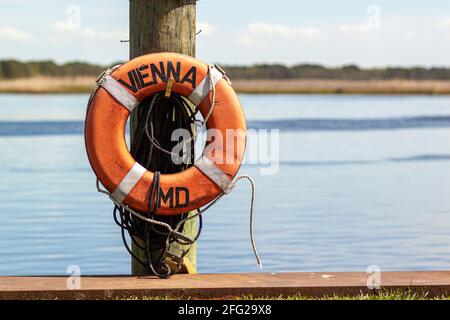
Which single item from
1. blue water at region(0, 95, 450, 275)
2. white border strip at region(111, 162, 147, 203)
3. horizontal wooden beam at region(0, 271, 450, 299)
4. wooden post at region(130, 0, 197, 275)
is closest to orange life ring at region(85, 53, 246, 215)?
white border strip at region(111, 162, 147, 203)

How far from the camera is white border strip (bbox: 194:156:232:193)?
511 centimetres

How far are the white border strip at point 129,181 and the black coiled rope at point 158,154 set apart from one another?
96 mm

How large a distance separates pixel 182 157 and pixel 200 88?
32 cm

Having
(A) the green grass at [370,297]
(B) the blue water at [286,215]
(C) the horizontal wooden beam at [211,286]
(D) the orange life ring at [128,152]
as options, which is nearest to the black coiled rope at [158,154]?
(D) the orange life ring at [128,152]

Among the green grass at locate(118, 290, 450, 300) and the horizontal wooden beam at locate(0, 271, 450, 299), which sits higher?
the horizontal wooden beam at locate(0, 271, 450, 299)

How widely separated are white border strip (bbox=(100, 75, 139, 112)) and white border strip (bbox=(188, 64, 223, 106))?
0.89 feet

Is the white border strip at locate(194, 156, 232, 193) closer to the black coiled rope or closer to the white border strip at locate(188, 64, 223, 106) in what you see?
the black coiled rope

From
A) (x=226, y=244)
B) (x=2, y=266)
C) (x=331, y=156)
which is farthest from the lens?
(x=331, y=156)

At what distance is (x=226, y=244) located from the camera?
26.3ft

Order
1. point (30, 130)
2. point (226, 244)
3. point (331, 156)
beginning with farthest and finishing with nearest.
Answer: point (30, 130) < point (331, 156) < point (226, 244)

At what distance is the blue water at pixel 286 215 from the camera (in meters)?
7.46

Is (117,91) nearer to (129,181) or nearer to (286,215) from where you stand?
(129,181)

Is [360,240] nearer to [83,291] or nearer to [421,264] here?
[421,264]

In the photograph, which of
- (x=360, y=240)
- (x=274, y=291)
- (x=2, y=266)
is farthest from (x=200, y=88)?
(x=360, y=240)
